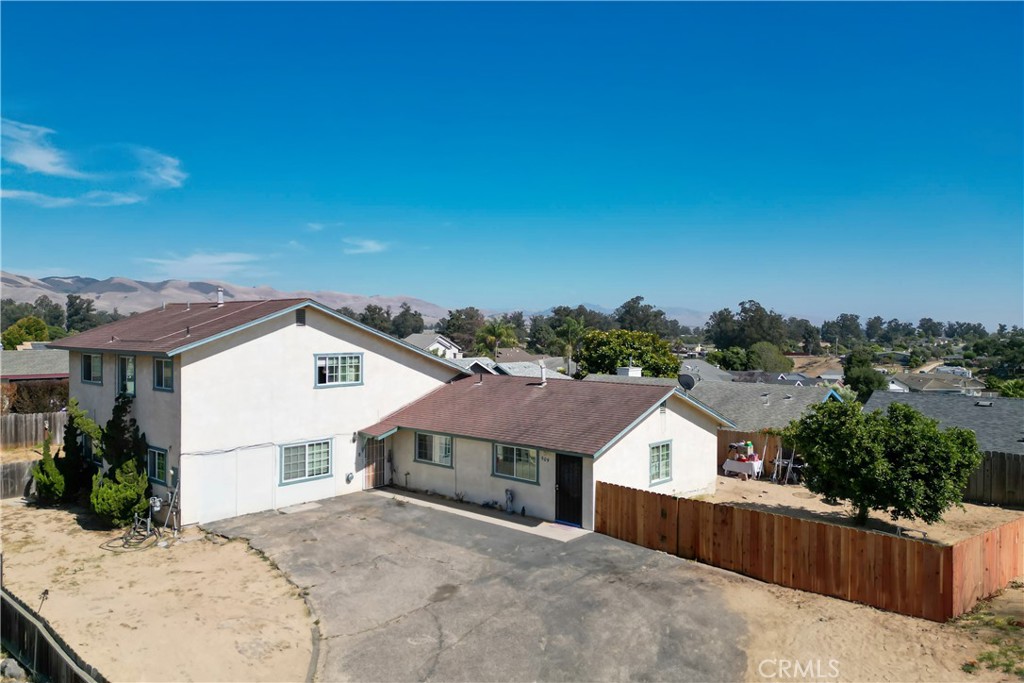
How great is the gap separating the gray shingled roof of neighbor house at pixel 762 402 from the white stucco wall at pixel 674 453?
7.79 m

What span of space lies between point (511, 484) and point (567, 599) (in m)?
6.78

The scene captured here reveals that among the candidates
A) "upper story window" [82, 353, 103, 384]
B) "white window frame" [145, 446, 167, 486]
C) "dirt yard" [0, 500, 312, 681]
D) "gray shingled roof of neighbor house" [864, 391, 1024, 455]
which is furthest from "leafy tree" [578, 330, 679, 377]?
"dirt yard" [0, 500, 312, 681]

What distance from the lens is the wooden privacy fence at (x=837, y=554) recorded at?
478 inches

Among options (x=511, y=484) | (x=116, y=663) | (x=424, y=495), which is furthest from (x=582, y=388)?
(x=116, y=663)

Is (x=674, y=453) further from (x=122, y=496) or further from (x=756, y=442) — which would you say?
(x=122, y=496)

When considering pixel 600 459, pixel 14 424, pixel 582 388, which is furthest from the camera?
pixel 14 424

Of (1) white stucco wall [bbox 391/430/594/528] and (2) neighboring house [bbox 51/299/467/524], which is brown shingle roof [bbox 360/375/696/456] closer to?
(1) white stucco wall [bbox 391/430/594/528]

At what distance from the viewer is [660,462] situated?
68.7ft

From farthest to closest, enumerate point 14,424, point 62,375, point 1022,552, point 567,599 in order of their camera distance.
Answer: point 62,375 → point 14,424 → point 1022,552 → point 567,599

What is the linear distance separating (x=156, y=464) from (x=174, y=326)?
5.26 meters

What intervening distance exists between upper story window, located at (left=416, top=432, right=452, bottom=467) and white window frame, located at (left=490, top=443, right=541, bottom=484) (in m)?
2.10

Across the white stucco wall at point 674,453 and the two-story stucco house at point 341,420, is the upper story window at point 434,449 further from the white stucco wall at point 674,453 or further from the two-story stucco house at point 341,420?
the white stucco wall at point 674,453

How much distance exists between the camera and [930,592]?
12.1 meters

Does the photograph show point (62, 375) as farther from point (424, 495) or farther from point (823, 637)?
point (823, 637)
